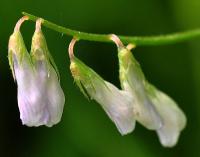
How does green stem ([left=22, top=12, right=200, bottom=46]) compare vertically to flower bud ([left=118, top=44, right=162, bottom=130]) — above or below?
above

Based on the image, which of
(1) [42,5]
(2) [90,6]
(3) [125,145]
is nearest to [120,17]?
(2) [90,6]

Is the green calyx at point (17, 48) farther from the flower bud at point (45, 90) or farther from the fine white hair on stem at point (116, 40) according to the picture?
the fine white hair on stem at point (116, 40)

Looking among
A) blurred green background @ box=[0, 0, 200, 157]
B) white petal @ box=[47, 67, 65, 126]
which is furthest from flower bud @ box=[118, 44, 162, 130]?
blurred green background @ box=[0, 0, 200, 157]

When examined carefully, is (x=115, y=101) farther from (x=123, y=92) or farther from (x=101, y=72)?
(x=101, y=72)

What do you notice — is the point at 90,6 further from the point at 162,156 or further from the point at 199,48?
the point at 162,156

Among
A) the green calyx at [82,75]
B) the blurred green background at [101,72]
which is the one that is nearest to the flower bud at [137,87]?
the green calyx at [82,75]

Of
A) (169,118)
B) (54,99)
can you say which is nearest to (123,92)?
(54,99)

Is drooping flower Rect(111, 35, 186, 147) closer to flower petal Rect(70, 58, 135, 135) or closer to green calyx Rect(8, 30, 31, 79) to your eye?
flower petal Rect(70, 58, 135, 135)

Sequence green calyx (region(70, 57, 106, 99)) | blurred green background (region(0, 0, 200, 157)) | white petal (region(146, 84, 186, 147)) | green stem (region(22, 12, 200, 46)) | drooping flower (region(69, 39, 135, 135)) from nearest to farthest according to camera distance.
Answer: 1. green stem (region(22, 12, 200, 46))
2. green calyx (region(70, 57, 106, 99))
3. drooping flower (region(69, 39, 135, 135))
4. white petal (region(146, 84, 186, 147))
5. blurred green background (region(0, 0, 200, 157))
